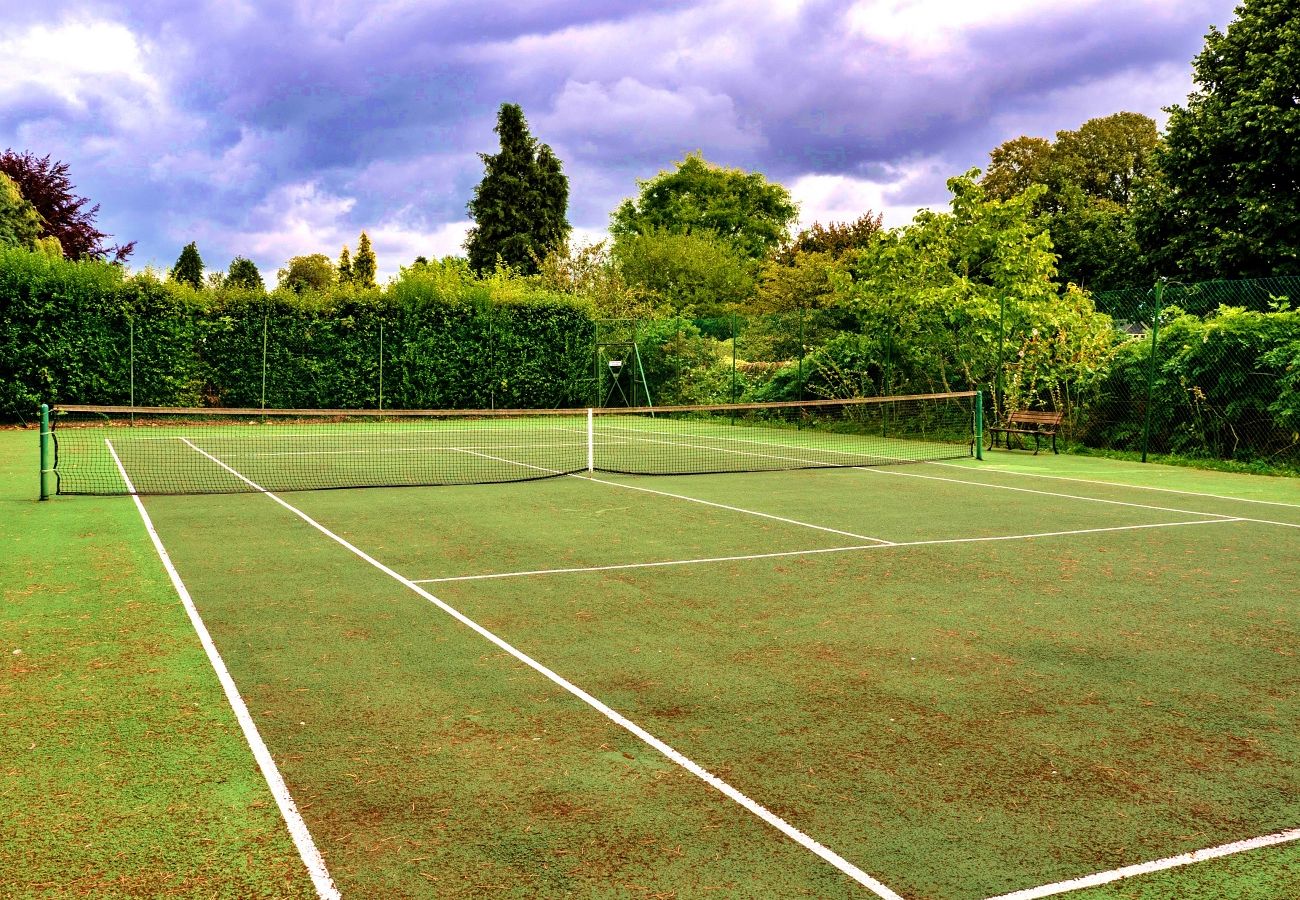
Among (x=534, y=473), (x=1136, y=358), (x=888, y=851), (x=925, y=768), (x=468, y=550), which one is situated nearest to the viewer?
(x=888, y=851)

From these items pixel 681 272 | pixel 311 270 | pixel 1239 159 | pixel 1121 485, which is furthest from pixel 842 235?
pixel 311 270

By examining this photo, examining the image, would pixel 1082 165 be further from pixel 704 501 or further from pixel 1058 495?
pixel 704 501

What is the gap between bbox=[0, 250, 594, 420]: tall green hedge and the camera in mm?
24141

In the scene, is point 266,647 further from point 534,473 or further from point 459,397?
point 459,397

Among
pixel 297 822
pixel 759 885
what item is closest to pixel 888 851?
pixel 759 885

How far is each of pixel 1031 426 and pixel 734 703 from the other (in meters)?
15.5

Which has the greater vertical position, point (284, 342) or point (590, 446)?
point (284, 342)

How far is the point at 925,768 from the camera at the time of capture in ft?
13.2

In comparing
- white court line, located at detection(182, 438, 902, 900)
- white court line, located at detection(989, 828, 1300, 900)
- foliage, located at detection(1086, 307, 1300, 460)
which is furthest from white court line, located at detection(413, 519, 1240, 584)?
foliage, located at detection(1086, 307, 1300, 460)

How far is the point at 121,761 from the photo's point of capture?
3998 mm

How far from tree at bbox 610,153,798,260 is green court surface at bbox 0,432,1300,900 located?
188 ft

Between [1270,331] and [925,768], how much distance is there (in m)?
14.2

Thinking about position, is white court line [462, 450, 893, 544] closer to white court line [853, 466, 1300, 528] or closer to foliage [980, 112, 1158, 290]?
white court line [853, 466, 1300, 528]

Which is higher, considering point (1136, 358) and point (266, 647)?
point (1136, 358)
